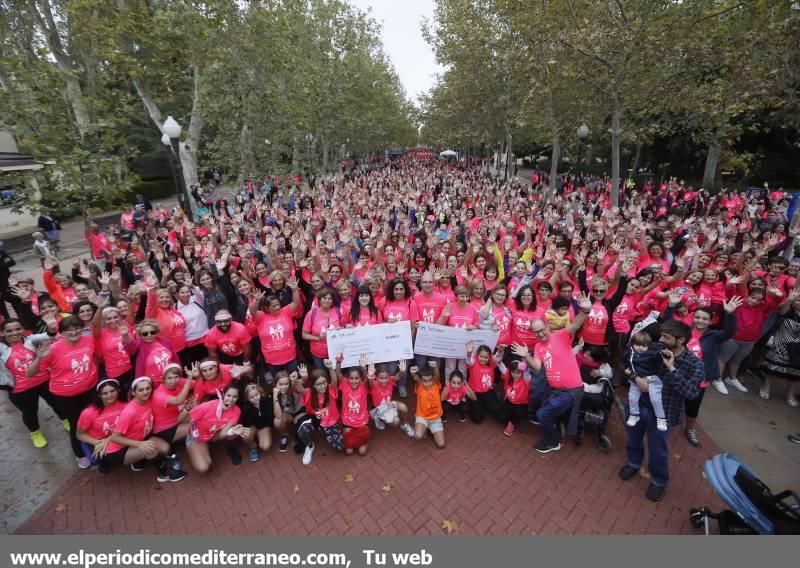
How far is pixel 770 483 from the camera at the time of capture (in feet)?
13.8

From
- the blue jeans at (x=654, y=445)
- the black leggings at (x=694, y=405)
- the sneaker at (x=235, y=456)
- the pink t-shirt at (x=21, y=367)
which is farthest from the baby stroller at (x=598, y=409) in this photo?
the pink t-shirt at (x=21, y=367)

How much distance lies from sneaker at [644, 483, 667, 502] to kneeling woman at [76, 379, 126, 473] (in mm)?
5945

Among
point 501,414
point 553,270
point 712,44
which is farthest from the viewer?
point 712,44

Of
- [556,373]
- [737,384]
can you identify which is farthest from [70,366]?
[737,384]

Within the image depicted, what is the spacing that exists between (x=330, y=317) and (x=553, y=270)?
3.61m

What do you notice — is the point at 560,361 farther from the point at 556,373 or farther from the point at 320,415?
the point at 320,415

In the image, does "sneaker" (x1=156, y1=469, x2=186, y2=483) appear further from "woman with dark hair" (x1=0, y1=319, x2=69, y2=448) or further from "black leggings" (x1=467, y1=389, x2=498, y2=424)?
"black leggings" (x1=467, y1=389, x2=498, y2=424)

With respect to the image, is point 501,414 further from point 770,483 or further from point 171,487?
point 171,487

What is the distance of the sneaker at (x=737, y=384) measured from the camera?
5.75m

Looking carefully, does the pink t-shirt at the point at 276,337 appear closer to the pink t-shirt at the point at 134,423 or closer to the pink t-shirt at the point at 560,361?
the pink t-shirt at the point at 134,423

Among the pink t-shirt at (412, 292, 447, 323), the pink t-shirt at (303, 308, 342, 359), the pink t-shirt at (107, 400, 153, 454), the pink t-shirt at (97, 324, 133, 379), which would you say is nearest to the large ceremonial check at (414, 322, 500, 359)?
the pink t-shirt at (412, 292, 447, 323)

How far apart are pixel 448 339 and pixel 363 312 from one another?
1272 mm

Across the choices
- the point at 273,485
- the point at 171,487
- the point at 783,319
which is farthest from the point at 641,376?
the point at 171,487

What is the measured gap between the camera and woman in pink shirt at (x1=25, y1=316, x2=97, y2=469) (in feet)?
14.1
